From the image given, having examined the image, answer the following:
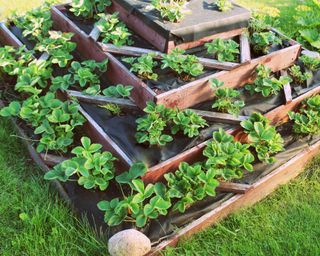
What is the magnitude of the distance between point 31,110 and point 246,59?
6.63ft

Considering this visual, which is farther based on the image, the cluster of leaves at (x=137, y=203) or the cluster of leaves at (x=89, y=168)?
the cluster of leaves at (x=89, y=168)

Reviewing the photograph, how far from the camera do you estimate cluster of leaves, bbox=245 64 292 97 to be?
400 cm

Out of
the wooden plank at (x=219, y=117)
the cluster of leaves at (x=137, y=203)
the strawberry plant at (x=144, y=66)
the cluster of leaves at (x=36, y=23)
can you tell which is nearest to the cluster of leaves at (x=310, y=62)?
the wooden plank at (x=219, y=117)

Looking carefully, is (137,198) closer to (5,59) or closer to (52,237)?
(52,237)

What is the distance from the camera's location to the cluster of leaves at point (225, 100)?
3.78 meters

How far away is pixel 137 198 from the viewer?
3100 mm

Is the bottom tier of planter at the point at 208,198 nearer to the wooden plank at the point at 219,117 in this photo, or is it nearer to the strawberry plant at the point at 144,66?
the wooden plank at the point at 219,117

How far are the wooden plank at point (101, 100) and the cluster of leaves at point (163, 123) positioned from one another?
8.9 inches

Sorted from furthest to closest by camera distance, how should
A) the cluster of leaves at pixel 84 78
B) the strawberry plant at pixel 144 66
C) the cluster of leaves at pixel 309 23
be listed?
the cluster of leaves at pixel 309 23 < the cluster of leaves at pixel 84 78 < the strawberry plant at pixel 144 66

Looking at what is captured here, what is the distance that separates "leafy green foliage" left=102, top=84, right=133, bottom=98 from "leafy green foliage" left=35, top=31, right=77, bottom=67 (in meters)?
0.64

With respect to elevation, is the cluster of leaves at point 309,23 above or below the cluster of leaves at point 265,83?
above

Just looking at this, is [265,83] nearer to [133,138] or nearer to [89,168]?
[133,138]

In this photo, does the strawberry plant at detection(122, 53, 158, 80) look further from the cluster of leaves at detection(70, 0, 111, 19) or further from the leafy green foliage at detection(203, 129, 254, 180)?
the cluster of leaves at detection(70, 0, 111, 19)

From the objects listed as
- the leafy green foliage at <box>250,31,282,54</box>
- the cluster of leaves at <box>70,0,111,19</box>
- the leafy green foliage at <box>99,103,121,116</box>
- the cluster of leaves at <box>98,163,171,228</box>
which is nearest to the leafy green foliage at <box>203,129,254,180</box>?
the cluster of leaves at <box>98,163,171,228</box>
